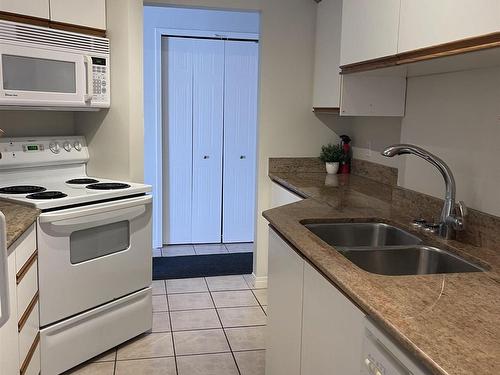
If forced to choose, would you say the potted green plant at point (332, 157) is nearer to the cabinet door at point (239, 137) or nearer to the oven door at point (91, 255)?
the cabinet door at point (239, 137)

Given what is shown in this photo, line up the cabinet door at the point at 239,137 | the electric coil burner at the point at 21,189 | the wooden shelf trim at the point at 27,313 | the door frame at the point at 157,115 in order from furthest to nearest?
the cabinet door at the point at 239,137
the door frame at the point at 157,115
the electric coil burner at the point at 21,189
the wooden shelf trim at the point at 27,313

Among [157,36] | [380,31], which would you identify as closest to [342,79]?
[380,31]

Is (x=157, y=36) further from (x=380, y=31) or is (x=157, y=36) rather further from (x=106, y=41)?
(x=380, y=31)

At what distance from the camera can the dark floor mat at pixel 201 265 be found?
4.12 meters

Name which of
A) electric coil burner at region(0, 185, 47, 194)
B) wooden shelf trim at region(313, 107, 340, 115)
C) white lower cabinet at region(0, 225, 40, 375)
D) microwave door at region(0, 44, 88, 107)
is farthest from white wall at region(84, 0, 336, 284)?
white lower cabinet at region(0, 225, 40, 375)

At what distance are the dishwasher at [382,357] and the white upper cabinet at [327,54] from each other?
2156mm

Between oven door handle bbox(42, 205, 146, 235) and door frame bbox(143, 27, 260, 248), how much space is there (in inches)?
70.5

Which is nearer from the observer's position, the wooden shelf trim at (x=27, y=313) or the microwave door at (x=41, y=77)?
the wooden shelf trim at (x=27, y=313)

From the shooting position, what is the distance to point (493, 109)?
2111 mm

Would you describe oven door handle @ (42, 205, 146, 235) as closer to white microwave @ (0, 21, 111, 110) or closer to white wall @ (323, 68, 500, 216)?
white microwave @ (0, 21, 111, 110)

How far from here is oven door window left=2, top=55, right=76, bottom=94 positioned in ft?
8.14

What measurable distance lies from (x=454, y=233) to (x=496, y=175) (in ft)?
1.00

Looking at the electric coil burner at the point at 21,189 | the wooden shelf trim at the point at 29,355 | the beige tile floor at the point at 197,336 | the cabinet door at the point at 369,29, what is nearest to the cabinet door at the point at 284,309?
the beige tile floor at the point at 197,336

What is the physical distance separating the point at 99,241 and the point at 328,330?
1478mm
